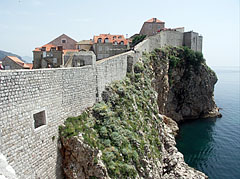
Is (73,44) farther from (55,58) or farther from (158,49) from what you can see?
(158,49)

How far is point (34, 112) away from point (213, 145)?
35.6 m

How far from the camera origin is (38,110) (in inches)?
458

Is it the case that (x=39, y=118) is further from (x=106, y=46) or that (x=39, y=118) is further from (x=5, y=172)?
(x=106, y=46)

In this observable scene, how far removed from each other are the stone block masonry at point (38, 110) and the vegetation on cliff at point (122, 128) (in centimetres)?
101

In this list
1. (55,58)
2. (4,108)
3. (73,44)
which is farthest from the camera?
(73,44)

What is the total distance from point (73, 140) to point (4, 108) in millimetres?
5011

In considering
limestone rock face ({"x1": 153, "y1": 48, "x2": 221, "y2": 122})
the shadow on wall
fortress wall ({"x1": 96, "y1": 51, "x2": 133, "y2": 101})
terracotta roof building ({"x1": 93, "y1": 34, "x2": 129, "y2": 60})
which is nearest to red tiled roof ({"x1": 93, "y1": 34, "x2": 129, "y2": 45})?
terracotta roof building ({"x1": 93, "y1": 34, "x2": 129, "y2": 60})

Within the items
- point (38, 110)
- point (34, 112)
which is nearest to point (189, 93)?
point (38, 110)

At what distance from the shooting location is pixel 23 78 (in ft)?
35.1

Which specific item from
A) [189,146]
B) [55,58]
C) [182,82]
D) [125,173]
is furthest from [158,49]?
[125,173]

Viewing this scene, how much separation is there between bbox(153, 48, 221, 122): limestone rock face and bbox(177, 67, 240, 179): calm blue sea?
2.83 m

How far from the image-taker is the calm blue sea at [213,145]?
1228 inches

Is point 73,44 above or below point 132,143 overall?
above

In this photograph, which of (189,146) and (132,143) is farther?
(189,146)
